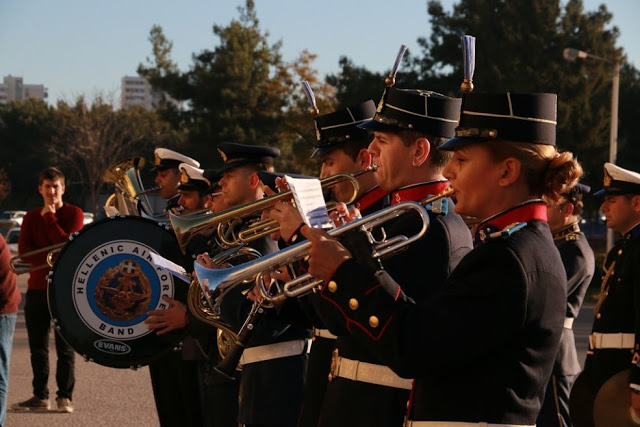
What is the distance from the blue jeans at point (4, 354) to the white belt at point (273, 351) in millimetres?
2967

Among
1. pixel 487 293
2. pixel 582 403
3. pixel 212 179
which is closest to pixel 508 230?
pixel 487 293

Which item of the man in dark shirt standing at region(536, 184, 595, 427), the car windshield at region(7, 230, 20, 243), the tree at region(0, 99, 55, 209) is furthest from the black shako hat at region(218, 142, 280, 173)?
the tree at region(0, 99, 55, 209)

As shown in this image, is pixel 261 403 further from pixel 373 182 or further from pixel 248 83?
pixel 248 83

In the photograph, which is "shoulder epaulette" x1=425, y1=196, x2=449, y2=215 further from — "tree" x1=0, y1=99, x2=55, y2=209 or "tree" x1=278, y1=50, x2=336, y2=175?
"tree" x1=0, y1=99, x2=55, y2=209

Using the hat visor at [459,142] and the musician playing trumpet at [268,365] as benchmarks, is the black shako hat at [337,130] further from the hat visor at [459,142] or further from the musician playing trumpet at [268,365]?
the hat visor at [459,142]

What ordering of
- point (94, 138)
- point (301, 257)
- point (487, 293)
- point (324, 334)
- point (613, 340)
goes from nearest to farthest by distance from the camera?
point (487, 293) → point (301, 257) → point (324, 334) → point (613, 340) → point (94, 138)

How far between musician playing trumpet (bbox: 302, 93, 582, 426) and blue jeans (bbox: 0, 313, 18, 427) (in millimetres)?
4984

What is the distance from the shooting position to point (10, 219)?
45.7 m

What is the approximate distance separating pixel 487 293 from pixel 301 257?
67 cm

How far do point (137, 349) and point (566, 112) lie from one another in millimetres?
29855

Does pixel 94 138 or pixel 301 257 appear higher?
pixel 301 257

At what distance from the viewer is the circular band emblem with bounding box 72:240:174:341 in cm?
570

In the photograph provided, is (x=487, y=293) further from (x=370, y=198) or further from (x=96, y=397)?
(x=96, y=397)

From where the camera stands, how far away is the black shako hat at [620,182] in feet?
21.1
